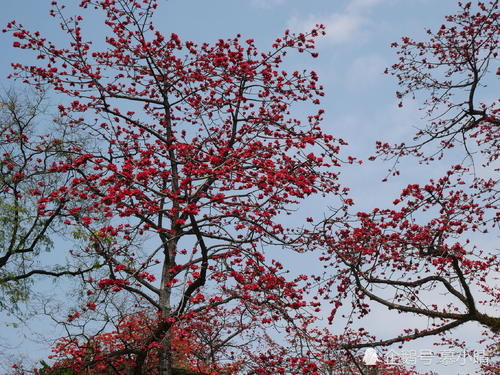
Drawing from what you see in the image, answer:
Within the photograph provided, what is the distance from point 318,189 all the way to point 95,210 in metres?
4.65

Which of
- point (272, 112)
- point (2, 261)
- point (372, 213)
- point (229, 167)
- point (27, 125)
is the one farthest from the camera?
point (27, 125)

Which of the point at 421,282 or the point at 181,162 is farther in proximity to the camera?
the point at 181,162

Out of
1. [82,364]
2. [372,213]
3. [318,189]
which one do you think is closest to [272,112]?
[318,189]

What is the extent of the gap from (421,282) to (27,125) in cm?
1035

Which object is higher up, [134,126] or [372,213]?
[134,126]

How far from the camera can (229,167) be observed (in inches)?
334

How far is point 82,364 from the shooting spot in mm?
9391

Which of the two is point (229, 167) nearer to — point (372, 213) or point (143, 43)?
point (372, 213)

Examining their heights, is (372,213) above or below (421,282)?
above

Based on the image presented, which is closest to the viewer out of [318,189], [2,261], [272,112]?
[318,189]

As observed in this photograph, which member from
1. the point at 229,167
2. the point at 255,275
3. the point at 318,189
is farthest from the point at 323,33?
the point at 255,275

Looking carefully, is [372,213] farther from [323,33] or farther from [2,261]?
[2,261]

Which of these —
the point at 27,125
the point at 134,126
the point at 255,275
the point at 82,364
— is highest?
the point at 27,125

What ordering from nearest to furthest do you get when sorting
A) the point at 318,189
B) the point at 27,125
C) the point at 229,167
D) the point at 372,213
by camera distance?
the point at 229,167
the point at 372,213
the point at 318,189
the point at 27,125
